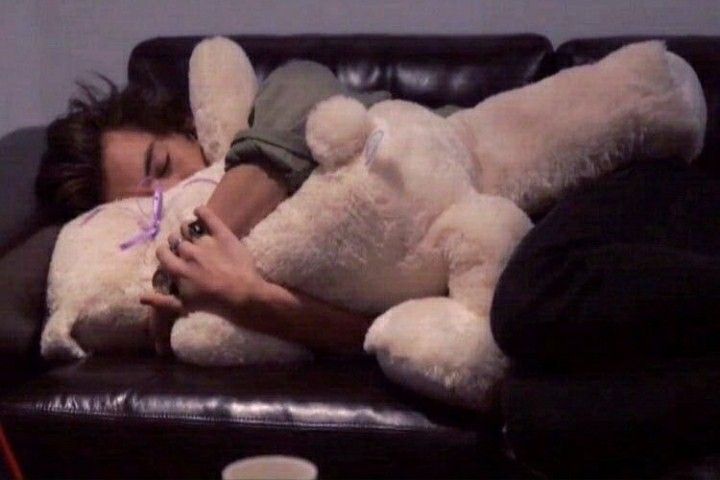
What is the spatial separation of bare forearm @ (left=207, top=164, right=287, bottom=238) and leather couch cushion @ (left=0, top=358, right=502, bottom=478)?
218 millimetres

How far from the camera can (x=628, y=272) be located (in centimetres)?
104

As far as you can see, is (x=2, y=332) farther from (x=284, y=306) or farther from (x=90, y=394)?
(x=284, y=306)

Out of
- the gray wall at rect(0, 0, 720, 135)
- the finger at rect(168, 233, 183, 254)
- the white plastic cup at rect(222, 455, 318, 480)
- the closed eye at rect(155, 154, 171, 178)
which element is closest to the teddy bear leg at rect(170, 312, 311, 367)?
the finger at rect(168, 233, 183, 254)

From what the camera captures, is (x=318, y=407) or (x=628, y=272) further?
(x=318, y=407)

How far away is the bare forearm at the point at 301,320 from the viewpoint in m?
1.32

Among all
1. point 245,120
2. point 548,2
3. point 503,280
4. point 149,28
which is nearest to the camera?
point 503,280

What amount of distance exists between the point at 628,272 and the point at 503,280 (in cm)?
15

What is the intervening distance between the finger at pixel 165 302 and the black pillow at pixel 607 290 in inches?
19.1

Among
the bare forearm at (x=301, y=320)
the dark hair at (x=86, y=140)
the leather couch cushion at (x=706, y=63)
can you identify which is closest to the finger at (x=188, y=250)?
the bare forearm at (x=301, y=320)

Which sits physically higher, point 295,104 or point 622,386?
point 295,104

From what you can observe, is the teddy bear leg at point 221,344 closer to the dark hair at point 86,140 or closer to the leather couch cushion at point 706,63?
the dark hair at point 86,140

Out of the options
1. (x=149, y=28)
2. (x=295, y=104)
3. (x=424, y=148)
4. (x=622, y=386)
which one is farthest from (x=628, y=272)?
(x=149, y=28)

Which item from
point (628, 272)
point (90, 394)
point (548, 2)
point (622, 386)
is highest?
point (548, 2)

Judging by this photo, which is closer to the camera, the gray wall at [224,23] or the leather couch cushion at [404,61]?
the leather couch cushion at [404,61]
